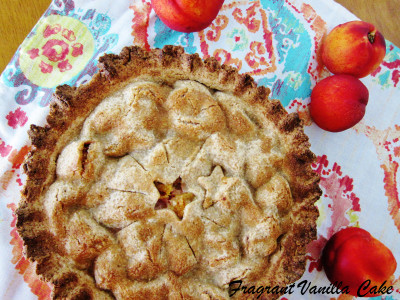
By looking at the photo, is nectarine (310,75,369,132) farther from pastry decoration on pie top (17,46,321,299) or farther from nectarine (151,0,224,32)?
nectarine (151,0,224,32)

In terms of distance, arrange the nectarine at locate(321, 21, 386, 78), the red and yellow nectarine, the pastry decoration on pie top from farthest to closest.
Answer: the nectarine at locate(321, 21, 386, 78)
the red and yellow nectarine
the pastry decoration on pie top

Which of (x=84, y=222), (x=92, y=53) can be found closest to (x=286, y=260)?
(x=84, y=222)

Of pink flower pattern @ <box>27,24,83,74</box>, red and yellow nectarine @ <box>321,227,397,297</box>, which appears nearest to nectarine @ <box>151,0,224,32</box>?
pink flower pattern @ <box>27,24,83,74</box>

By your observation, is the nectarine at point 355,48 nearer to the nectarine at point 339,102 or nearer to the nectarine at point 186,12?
the nectarine at point 339,102

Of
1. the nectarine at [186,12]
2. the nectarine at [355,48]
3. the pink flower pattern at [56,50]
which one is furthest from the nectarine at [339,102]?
the pink flower pattern at [56,50]

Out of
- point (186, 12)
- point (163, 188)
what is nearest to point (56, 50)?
point (186, 12)

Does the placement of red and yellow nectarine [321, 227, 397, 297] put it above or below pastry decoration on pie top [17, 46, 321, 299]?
below
